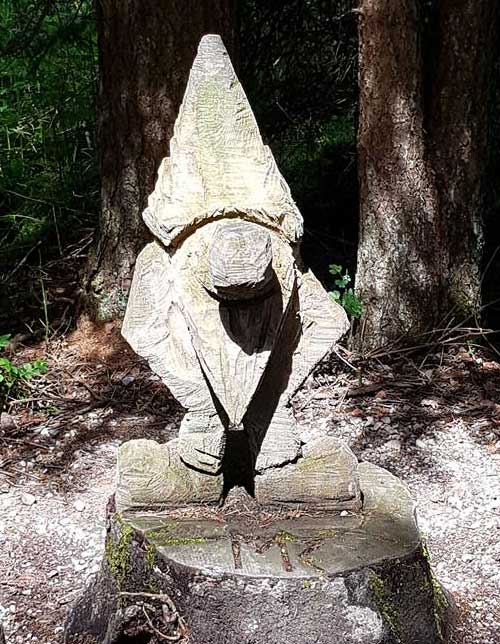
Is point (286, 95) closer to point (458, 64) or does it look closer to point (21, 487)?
point (458, 64)

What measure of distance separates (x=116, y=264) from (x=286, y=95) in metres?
1.58

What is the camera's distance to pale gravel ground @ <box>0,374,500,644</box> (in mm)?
3143

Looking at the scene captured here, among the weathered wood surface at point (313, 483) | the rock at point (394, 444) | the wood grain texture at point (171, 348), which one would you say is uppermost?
the wood grain texture at point (171, 348)

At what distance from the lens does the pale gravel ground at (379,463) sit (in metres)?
3.14

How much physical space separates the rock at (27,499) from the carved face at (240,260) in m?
2.04

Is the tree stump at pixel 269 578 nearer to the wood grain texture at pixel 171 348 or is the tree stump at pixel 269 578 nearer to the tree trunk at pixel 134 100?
the wood grain texture at pixel 171 348

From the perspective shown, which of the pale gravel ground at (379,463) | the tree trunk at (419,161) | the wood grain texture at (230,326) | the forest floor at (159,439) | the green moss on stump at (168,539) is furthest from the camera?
the tree trunk at (419,161)

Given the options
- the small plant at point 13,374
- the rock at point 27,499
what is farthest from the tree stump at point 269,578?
the small plant at point 13,374

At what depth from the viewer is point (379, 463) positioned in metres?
4.09

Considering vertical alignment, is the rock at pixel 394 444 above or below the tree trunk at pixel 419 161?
below

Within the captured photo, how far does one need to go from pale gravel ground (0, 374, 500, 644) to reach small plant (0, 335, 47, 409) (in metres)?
0.40

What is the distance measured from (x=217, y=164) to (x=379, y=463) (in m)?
2.07

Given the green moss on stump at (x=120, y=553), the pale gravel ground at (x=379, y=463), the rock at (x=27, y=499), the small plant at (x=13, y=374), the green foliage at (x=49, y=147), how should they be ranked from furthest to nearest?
the green foliage at (x=49, y=147) < the small plant at (x=13, y=374) < the rock at (x=27, y=499) < the pale gravel ground at (x=379, y=463) < the green moss on stump at (x=120, y=553)

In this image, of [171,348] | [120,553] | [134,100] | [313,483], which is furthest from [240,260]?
[134,100]
